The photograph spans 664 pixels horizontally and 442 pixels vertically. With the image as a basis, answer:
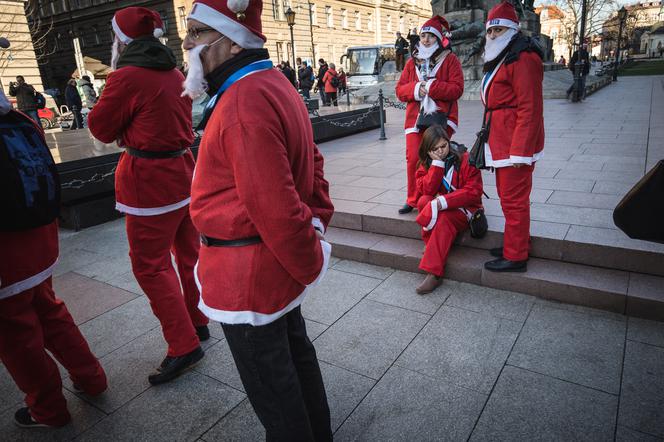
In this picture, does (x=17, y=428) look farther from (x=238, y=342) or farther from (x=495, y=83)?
(x=495, y=83)

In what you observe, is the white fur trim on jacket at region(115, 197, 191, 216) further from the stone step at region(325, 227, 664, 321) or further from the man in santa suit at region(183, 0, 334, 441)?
the stone step at region(325, 227, 664, 321)

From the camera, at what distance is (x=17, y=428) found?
255cm

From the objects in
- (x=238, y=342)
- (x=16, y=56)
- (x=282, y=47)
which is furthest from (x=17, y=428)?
(x=282, y=47)

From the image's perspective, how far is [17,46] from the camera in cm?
2341

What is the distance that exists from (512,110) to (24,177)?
3.19 metres

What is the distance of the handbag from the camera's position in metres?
1.15

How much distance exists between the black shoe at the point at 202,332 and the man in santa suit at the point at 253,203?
1.63 m

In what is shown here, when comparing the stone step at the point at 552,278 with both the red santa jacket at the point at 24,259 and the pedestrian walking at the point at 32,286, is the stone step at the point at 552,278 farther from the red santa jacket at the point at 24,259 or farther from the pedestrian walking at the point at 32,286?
the red santa jacket at the point at 24,259

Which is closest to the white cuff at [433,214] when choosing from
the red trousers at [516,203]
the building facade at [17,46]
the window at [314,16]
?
the red trousers at [516,203]

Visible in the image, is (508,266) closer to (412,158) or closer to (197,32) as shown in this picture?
Result: (412,158)

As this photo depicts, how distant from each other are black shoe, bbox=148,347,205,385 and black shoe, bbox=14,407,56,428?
0.60 meters

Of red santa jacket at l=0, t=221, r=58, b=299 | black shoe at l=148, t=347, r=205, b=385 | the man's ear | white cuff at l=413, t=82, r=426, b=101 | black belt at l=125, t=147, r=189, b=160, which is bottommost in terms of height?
black shoe at l=148, t=347, r=205, b=385

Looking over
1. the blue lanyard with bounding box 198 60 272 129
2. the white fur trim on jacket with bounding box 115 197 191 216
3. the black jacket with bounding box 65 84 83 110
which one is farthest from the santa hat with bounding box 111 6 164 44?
the black jacket with bounding box 65 84 83 110

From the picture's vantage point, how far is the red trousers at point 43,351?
7.61 ft
